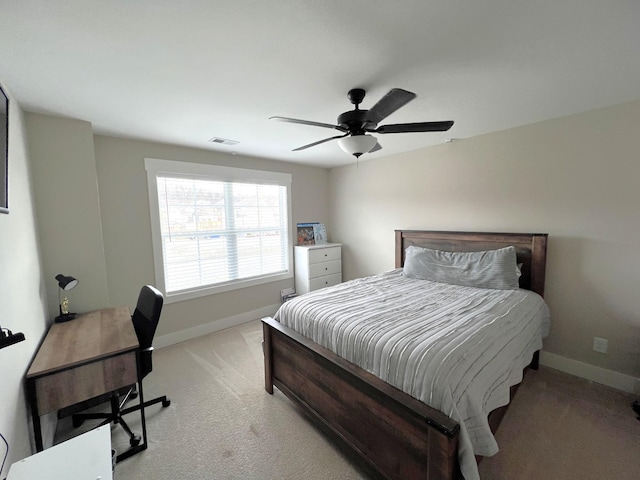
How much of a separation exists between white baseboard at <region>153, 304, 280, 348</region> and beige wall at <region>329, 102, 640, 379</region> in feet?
8.93

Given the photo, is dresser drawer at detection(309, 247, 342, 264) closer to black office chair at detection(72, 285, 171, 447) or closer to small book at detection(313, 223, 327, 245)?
small book at detection(313, 223, 327, 245)

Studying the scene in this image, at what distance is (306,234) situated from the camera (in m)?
4.36

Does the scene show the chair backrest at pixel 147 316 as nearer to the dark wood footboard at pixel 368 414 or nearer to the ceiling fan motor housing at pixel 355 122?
the dark wood footboard at pixel 368 414

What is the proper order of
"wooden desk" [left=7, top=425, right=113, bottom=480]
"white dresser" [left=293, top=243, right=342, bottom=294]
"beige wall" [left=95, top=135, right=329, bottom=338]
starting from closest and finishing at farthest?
1. "wooden desk" [left=7, top=425, right=113, bottom=480]
2. "beige wall" [left=95, top=135, right=329, bottom=338]
3. "white dresser" [left=293, top=243, right=342, bottom=294]

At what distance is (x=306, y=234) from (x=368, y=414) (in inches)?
122

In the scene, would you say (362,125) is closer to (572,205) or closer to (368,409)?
(368,409)

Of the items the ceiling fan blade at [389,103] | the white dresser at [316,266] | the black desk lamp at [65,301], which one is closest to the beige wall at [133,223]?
the black desk lamp at [65,301]

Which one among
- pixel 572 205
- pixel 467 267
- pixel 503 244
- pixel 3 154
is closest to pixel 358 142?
pixel 467 267

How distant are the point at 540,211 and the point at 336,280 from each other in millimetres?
2794

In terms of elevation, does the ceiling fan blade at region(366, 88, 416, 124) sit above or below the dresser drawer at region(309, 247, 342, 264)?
above

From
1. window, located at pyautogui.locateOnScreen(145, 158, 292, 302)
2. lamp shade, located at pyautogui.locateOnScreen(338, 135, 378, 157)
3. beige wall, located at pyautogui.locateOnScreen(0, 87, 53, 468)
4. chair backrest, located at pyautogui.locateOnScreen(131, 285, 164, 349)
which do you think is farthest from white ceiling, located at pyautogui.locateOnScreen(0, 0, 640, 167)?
chair backrest, located at pyautogui.locateOnScreen(131, 285, 164, 349)

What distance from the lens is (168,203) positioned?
3.10 meters

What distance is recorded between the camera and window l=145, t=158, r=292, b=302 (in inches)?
121

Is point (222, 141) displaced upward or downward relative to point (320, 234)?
upward
